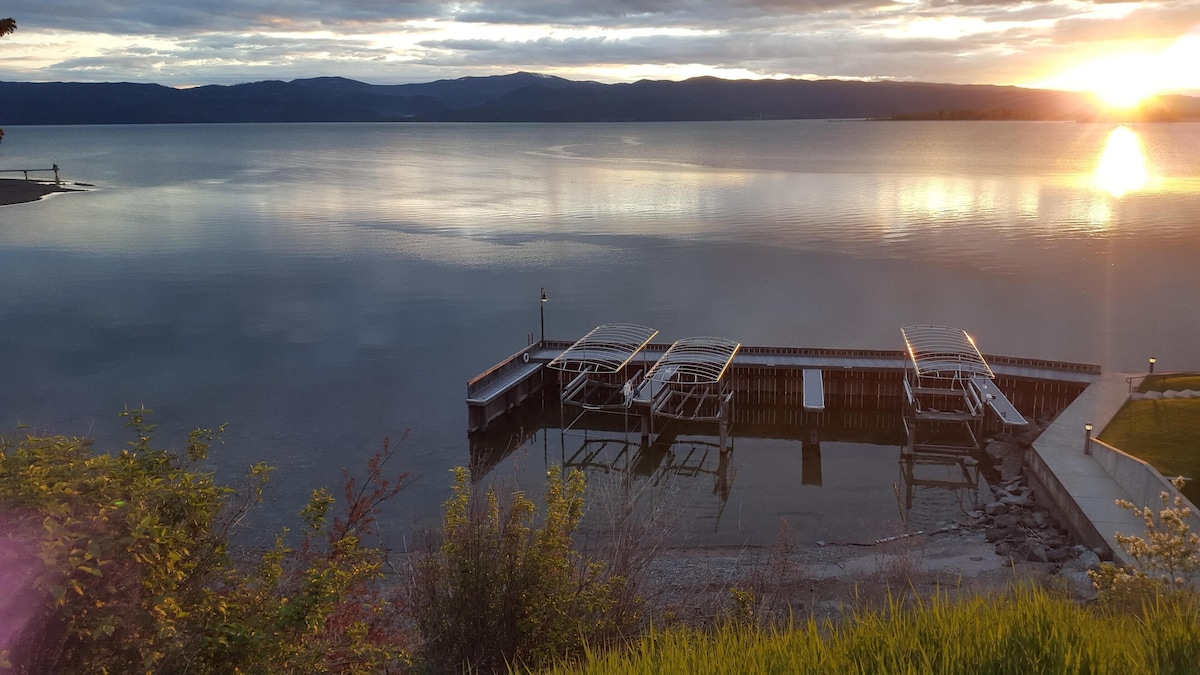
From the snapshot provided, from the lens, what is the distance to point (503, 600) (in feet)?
31.0

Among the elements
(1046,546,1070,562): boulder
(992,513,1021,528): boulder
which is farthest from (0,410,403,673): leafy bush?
(992,513,1021,528): boulder

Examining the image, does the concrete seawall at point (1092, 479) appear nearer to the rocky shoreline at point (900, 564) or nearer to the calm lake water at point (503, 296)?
the rocky shoreline at point (900, 564)

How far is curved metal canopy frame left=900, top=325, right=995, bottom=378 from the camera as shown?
28.1 m

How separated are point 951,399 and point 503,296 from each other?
88.1ft

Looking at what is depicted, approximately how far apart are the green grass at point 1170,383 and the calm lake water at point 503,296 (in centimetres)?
776

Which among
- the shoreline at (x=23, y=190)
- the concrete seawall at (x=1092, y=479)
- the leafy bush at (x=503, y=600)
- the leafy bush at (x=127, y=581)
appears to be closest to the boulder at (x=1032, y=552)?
the concrete seawall at (x=1092, y=479)

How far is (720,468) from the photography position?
28516mm

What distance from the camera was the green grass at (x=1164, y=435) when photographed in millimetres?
19938

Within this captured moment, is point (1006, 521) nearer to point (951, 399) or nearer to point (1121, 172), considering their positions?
point (951, 399)

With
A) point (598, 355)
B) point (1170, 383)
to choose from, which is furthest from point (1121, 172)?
point (598, 355)

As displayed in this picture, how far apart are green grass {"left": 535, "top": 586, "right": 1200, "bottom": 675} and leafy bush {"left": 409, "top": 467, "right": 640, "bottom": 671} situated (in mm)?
2797

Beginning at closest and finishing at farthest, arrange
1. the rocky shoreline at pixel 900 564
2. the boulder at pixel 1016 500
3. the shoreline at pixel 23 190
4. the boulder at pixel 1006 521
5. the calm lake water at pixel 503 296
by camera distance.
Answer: the rocky shoreline at pixel 900 564
the boulder at pixel 1006 521
the boulder at pixel 1016 500
the calm lake water at pixel 503 296
the shoreline at pixel 23 190

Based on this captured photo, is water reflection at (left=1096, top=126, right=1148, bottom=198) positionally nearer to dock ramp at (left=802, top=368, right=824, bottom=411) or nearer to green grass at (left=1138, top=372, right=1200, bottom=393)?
green grass at (left=1138, top=372, right=1200, bottom=393)

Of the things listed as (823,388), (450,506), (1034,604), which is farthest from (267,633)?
(823,388)
